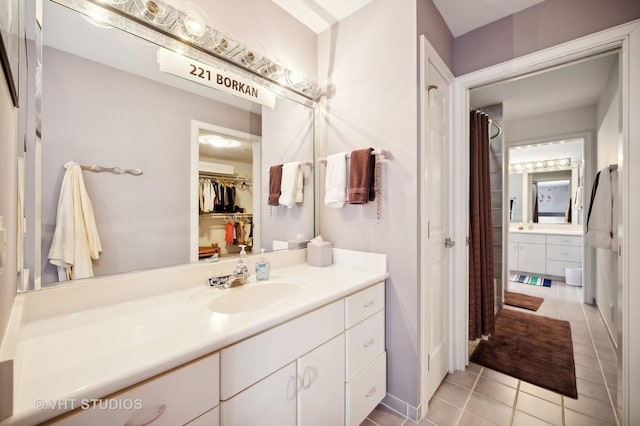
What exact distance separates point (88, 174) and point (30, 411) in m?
0.82

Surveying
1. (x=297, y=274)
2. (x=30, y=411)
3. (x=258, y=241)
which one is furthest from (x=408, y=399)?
(x=30, y=411)

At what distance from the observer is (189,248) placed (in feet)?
4.18

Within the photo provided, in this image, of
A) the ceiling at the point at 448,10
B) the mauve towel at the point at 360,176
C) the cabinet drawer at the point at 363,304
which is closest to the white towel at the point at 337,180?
the mauve towel at the point at 360,176

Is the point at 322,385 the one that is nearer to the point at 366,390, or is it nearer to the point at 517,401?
the point at 366,390

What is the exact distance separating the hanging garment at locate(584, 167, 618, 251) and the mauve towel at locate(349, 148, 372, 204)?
198cm

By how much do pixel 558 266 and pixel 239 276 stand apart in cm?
516

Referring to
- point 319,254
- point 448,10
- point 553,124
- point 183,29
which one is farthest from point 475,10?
point 553,124

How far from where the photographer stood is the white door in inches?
59.4

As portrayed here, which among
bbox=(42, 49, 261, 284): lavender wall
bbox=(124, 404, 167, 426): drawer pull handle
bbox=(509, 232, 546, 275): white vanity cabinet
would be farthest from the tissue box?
bbox=(509, 232, 546, 275): white vanity cabinet

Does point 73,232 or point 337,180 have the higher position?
point 337,180

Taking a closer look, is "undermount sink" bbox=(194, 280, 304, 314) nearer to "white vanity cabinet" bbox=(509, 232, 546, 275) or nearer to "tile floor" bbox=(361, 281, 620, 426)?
"tile floor" bbox=(361, 281, 620, 426)

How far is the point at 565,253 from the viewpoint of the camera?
4137mm

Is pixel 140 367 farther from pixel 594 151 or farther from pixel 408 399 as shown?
pixel 594 151

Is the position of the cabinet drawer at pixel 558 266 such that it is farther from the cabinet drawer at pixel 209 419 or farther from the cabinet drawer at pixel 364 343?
the cabinet drawer at pixel 209 419
